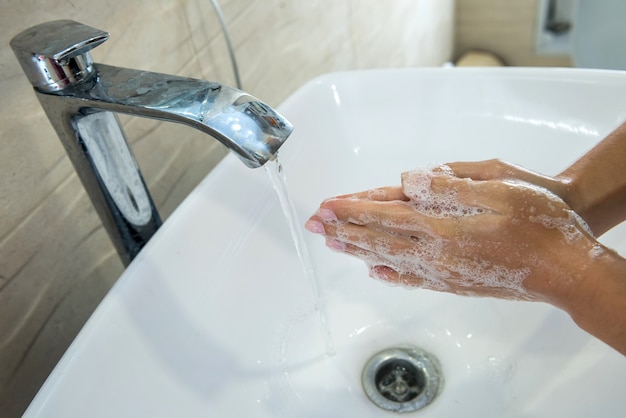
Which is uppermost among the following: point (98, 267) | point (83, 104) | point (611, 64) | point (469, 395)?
point (83, 104)

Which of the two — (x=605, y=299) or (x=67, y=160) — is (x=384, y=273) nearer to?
(x=605, y=299)

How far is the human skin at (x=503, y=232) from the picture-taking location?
37cm

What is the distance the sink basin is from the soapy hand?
3.6 inches

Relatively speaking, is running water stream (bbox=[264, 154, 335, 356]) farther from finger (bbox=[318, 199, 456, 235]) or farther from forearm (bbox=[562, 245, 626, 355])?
forearm (bbox=[562, 245, 626, 355])

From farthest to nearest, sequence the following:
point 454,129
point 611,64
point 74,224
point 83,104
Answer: point 611,64, point 454,129, point 74,224, point 83,104

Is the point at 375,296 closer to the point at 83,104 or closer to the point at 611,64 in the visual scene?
the point at 83,104

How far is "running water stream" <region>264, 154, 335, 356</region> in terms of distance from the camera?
431 mm

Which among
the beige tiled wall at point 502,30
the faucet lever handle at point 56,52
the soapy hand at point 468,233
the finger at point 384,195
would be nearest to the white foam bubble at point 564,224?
the soapy hand at point 468,233

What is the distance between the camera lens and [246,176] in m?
0.53

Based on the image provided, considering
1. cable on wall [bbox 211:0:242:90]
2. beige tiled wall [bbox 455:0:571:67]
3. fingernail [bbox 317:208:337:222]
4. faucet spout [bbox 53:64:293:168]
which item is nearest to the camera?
faucet spout [bbox 53:64:293:168]

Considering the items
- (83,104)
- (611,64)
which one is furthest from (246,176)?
(611,64)

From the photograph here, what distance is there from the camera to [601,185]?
0.45 metres

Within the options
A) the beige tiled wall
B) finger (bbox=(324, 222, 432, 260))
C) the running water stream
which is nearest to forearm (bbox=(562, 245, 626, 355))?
finger (bbox=(324, 222, 432, 260))

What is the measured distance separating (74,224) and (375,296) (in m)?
0.28
